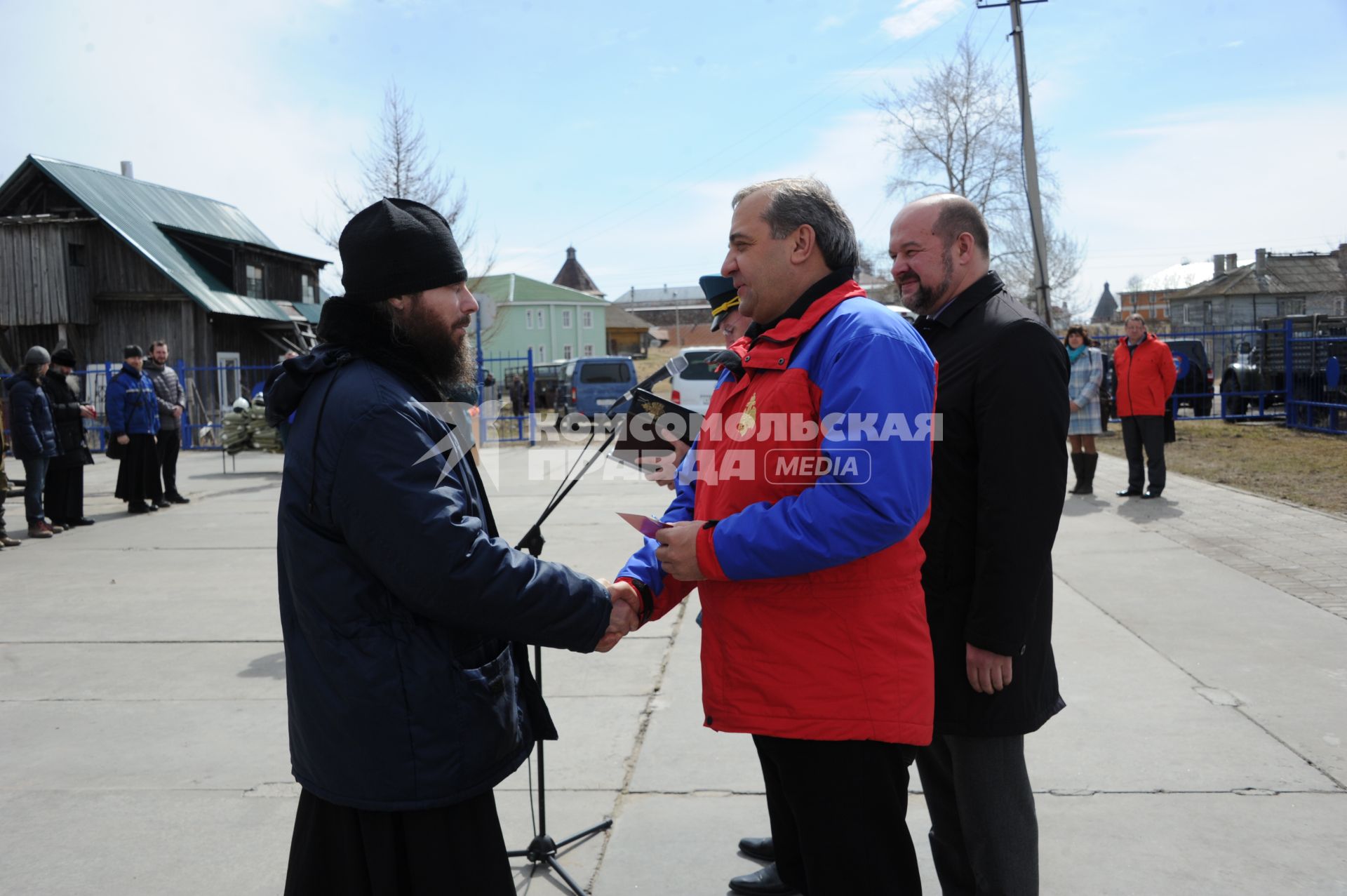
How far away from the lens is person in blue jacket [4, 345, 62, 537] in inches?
390

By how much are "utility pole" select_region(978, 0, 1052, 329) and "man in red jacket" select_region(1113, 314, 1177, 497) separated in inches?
252

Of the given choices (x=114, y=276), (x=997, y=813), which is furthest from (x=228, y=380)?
(x=997, y=813)

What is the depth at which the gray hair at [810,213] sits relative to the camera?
87.8 inches

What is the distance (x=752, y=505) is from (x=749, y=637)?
0.32 meters

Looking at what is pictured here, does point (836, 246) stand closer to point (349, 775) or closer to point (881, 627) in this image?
point (881, 627)

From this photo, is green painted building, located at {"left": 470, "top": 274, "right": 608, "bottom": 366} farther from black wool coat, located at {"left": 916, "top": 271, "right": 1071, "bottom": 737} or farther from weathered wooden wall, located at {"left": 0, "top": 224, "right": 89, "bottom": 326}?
black wool coat, located at {"left": 916, "top": 271, "right": 1071, "bottom": 737}

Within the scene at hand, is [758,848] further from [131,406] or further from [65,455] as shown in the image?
[131,406]

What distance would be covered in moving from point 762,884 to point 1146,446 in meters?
9.05

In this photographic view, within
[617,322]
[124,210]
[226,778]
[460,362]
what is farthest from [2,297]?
[617,322]

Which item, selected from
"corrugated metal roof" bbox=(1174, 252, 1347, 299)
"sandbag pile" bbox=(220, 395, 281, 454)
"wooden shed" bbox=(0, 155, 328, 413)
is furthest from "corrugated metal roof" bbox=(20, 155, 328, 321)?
"corrugated metal roof" bbox=(1174, 252, 1347, 299)

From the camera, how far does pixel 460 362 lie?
2195mm

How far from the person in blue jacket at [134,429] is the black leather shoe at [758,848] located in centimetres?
1062

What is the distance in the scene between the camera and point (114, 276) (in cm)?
2961

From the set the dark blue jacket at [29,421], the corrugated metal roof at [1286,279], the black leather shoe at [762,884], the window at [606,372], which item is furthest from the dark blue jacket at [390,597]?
the corrugated metal roof at [1286,279]
